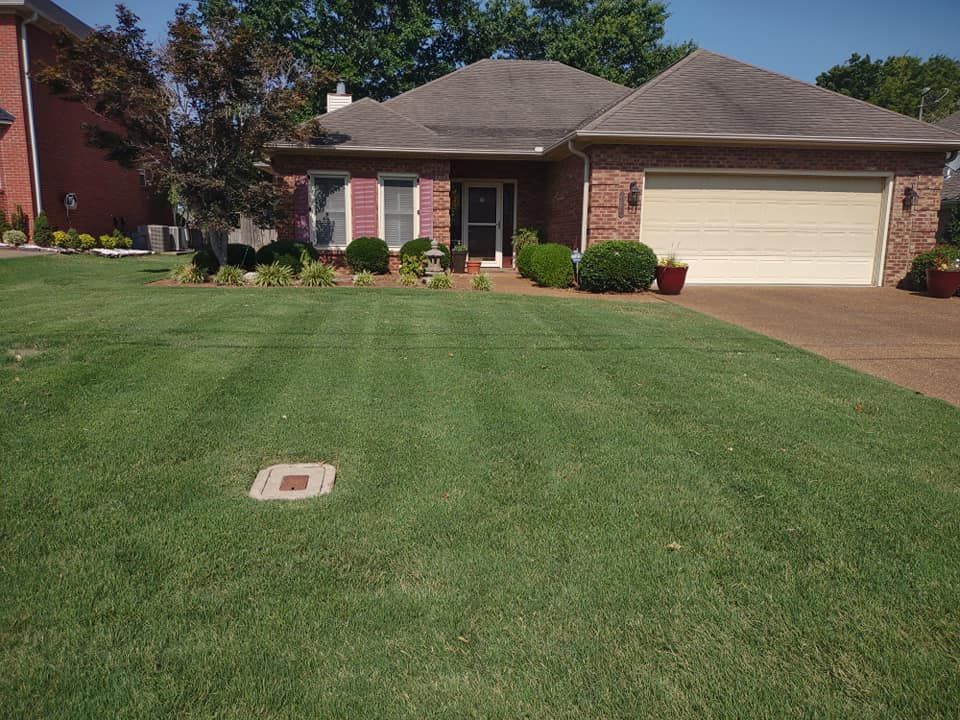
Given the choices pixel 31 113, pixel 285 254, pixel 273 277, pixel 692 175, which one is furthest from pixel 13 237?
pixel 692 175

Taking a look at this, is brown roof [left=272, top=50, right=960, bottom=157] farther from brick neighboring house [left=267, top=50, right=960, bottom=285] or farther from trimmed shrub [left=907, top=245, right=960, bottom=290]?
trimmed shrub [left=907, top=245, right=960, bottom=290]

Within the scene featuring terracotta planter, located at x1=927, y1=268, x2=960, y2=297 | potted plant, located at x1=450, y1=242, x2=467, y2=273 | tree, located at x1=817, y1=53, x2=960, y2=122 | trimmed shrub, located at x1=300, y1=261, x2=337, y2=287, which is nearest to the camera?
trimmed shrub, located at x1=300, y1=261, x2=337, y2=287

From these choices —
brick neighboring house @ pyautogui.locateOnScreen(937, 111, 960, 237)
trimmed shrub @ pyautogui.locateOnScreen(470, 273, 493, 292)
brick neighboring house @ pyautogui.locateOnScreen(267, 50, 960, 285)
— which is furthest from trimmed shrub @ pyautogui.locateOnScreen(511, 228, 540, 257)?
brick neighboring house @ pyautogui.locateOnScreen(937, 111, 960, 237)

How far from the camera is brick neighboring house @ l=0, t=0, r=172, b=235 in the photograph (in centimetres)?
1847

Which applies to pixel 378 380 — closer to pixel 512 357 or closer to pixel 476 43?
pixel 512 357

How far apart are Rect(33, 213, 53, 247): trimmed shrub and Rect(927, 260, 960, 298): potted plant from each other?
21.5 metres

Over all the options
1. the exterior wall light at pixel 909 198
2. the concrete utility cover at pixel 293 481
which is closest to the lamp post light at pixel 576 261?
the exterior wall light at pixel 909 198

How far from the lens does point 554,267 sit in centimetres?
1266

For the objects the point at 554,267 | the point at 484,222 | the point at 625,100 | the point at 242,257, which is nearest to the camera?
the point at 554,267

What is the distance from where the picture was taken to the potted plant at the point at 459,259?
15625 mm

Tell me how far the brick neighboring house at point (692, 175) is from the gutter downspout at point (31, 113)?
864cm

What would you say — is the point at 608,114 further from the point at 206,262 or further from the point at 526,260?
the point at 206,262

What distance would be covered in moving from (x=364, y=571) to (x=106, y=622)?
998mm

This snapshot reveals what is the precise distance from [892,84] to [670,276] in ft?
167
